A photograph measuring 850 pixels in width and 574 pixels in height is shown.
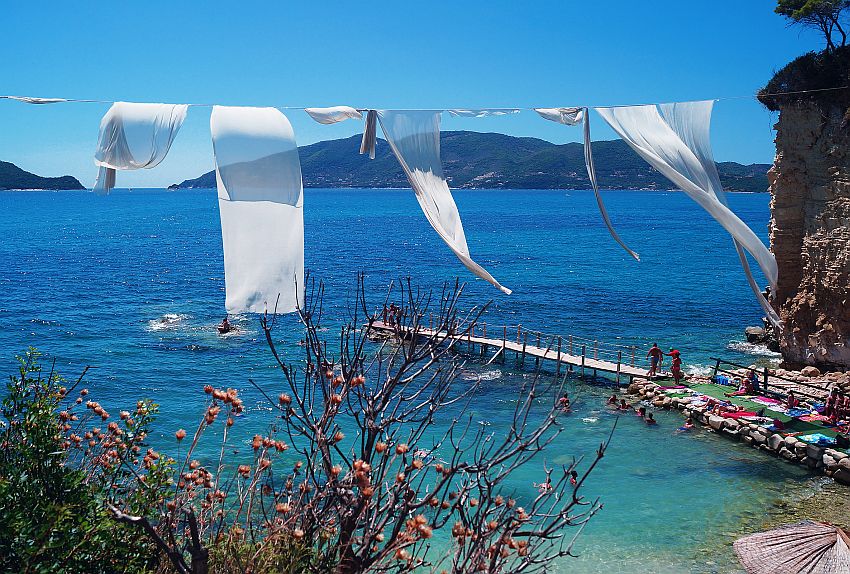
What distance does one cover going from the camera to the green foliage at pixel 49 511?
5.02 m

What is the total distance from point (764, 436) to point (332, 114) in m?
15.5

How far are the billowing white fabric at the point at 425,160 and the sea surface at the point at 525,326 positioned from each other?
24.9 ft

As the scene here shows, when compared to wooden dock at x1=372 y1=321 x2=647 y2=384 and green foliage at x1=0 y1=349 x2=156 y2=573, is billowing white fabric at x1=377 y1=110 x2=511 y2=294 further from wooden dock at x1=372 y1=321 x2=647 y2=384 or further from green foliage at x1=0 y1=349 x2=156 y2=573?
wooden dock at x1=372 y1=321 x2=647 y2=384

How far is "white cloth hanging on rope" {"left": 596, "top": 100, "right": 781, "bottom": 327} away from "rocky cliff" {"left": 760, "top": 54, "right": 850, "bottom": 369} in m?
14.5

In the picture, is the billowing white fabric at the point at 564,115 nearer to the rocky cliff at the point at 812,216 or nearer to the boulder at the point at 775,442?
A: the boulder at the point at 775,442

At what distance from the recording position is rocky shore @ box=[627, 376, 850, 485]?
16.4 metres

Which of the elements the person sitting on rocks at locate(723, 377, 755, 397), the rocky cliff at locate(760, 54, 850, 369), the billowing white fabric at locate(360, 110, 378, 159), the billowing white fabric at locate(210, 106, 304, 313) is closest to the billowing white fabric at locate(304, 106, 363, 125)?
the billowing white fabric at locate(360, 110, 378, 159)

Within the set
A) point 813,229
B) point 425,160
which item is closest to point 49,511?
point 425,160

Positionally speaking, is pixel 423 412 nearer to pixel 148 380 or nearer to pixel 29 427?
→ pixel 148 380

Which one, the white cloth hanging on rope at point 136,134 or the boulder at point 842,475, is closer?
the white cloth hanging on rope at point 136,134

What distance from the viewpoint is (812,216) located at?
23.3 metres

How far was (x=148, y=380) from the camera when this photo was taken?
84.2 feet

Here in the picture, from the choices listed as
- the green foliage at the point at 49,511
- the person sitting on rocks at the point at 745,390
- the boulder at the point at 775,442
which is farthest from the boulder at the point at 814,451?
the green foliage at the point at 49,511

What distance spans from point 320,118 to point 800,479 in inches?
567
